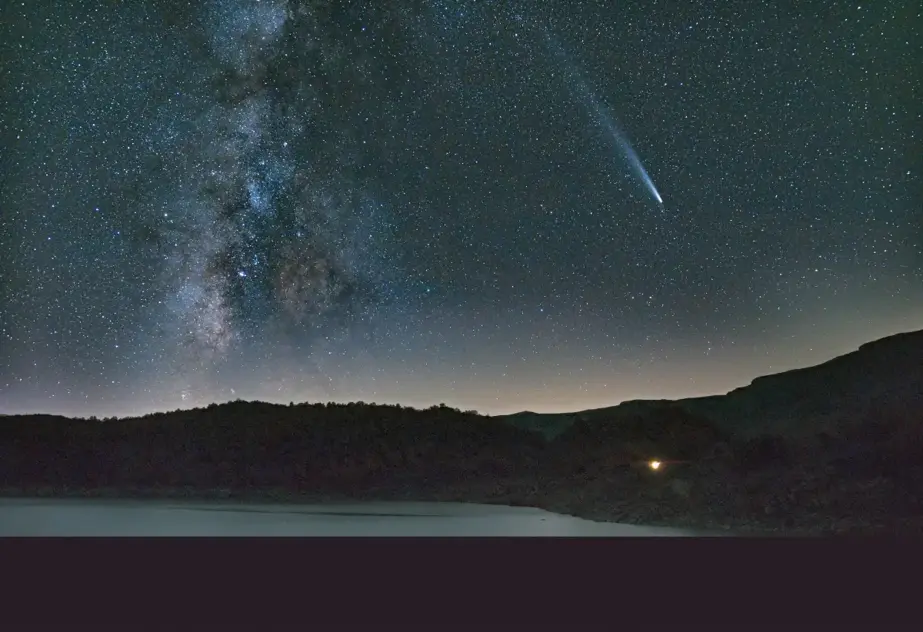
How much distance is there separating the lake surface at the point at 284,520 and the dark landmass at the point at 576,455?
1432mm

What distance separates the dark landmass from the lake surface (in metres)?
1.43

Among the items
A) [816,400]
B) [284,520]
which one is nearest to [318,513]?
[284,520]

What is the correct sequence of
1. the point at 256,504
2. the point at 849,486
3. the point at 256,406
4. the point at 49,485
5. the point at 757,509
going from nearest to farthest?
the point at 757,509 < the point at 849,486 < the point at 256,504 < the point at 49,485 < the point at 256,406

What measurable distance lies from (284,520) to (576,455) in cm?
1067

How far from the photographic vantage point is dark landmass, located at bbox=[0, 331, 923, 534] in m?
13.8

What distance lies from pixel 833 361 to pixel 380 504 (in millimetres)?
20444

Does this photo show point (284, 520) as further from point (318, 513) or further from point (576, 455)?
point (576, 455)

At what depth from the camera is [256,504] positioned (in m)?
17.1

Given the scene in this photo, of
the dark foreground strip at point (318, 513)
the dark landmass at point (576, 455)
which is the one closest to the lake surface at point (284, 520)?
the dark foreground strip at point (318, 513)

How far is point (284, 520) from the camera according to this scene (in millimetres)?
13914

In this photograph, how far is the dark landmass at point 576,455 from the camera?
13789 millimetres

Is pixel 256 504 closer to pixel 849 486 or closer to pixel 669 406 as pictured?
pixel 849 486

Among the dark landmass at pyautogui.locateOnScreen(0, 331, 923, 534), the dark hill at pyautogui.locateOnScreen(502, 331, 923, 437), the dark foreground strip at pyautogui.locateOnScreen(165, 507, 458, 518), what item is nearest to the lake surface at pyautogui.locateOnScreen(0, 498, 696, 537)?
the dark foreground strip at pyautogui.locateOnScreen(165, 507, 458, 518)

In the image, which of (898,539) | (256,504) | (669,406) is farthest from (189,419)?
(898,539)
